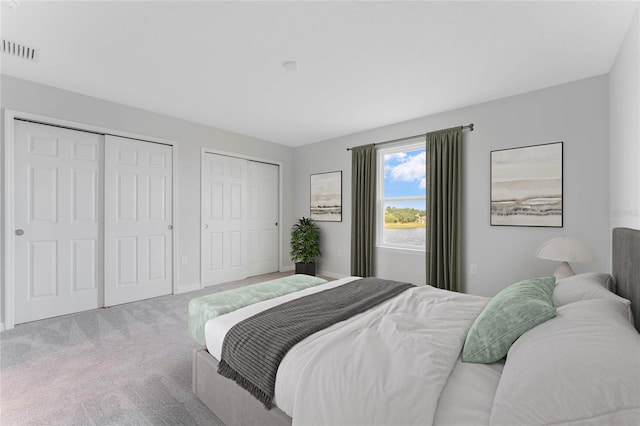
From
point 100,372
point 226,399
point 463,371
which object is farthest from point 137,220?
point 463,371

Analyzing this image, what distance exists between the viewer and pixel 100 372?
2.14m

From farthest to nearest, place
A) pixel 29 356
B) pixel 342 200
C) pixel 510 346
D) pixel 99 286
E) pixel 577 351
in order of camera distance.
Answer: pixel 342 200 → pixel 99 286 → pixel 29 356 → pixel 510 346 → pixel 577 351

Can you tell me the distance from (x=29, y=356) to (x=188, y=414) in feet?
5.75

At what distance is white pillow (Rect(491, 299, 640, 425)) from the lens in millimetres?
696

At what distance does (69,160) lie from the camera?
3.31 m

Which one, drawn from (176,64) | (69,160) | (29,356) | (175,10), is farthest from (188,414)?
(69,160)

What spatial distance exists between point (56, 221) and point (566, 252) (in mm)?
5209

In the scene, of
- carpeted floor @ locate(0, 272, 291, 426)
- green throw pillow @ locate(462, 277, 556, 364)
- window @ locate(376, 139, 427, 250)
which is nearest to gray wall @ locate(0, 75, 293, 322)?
carpeted floor @ locate(0, 272, 291, 426)

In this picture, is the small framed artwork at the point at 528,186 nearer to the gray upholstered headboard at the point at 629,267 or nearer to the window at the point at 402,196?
the window at the point at 402,196

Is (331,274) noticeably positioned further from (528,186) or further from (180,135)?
(180,135)

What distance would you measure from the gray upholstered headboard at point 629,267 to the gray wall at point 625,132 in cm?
65

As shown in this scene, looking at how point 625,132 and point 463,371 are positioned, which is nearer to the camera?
point 463,371

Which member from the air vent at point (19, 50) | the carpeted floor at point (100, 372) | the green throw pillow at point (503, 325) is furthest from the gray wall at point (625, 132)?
the air vent at point (19, 50)

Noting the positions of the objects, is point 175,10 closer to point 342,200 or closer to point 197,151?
point 197,151
